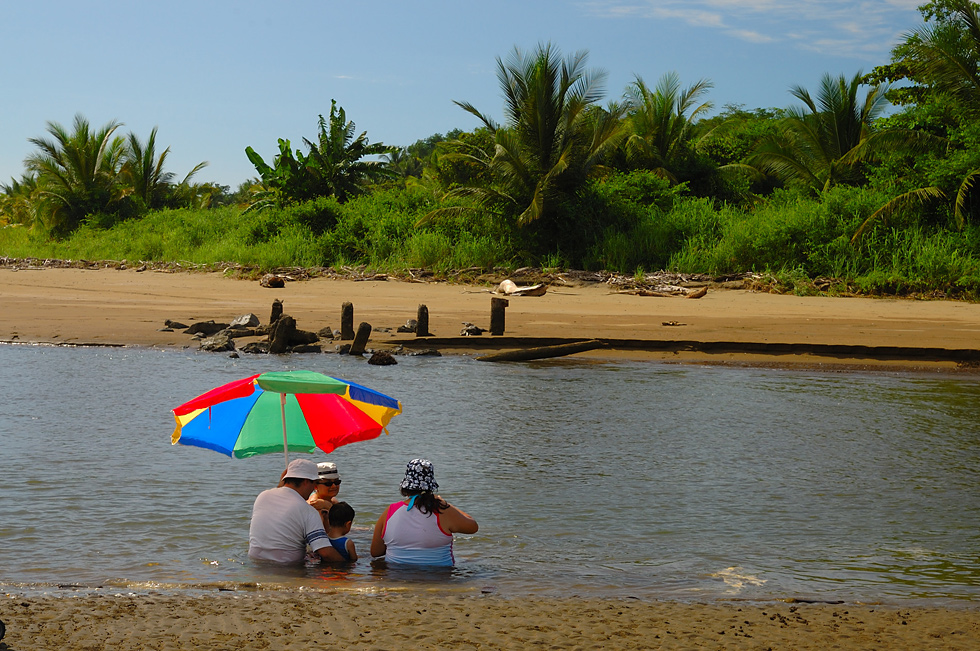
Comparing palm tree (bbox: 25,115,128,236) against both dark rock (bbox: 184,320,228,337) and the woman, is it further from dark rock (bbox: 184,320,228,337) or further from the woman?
the woman

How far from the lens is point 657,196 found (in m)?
28.4

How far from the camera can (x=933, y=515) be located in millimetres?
7105

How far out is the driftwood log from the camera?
48.6ft

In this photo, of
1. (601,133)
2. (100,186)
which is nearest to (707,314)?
(601,133)

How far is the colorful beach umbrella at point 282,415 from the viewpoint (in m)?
5.41

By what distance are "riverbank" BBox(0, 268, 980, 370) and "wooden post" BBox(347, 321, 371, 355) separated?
736 mm

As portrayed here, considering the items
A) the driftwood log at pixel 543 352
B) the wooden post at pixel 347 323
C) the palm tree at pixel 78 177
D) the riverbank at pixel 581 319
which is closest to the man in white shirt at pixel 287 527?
the driftwood log at pixel 543 352

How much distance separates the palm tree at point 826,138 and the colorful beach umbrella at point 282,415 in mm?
24595

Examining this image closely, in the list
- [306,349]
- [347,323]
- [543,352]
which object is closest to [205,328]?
[306,349]

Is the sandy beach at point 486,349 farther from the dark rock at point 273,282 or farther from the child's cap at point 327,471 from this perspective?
the child's cap at point 327,471

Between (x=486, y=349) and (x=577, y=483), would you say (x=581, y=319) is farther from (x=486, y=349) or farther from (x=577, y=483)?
(x=577, y=483)

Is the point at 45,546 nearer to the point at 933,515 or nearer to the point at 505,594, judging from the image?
the point at 505,594

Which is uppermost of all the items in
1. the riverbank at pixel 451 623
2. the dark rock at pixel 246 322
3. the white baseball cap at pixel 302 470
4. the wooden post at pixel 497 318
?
the wooden post at pixel 497 318

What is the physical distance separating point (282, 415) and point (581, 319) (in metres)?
13.0
